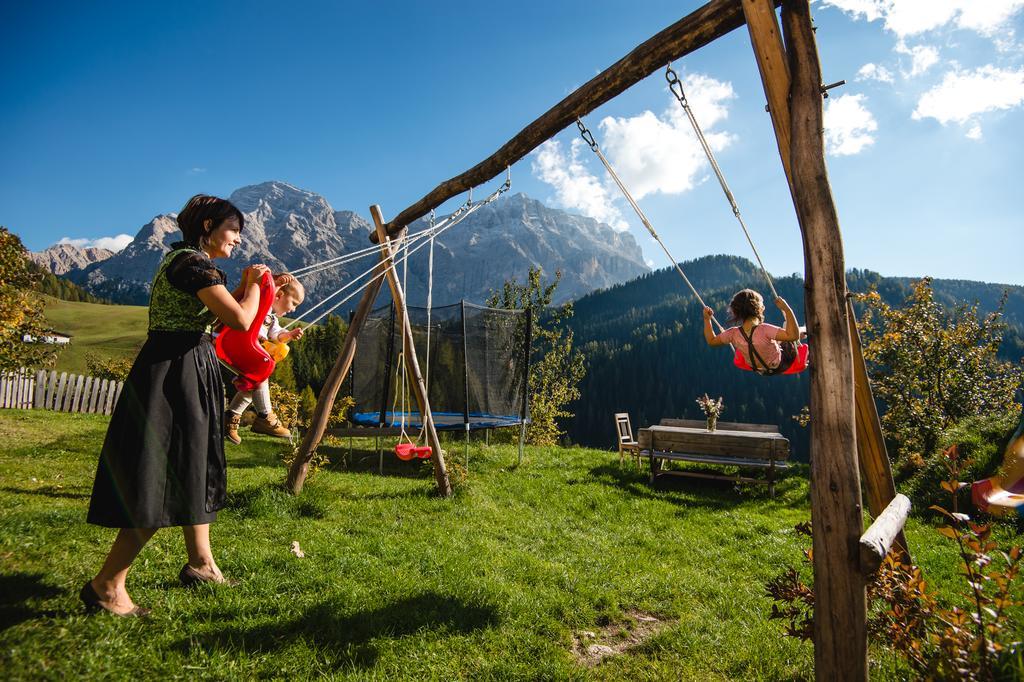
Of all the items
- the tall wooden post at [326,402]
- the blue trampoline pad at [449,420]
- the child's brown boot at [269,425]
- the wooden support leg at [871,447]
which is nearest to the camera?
the wooden support leg at [871,447]

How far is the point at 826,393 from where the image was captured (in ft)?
7.37

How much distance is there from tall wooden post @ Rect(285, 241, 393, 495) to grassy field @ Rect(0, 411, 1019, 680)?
253 millimetres

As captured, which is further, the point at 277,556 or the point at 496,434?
the point at 496,434

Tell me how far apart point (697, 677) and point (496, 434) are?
13564mm

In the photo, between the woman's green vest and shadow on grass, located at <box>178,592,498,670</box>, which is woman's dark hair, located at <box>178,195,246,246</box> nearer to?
the woman's green vest

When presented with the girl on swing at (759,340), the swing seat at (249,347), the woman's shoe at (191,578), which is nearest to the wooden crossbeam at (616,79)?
the girl on swing at (759,340)

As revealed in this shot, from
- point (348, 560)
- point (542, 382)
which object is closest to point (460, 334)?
point (348, 560)

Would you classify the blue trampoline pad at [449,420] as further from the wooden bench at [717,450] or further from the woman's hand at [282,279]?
the woman's hand at [282,279]

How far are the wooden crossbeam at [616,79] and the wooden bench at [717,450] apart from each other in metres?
5.69

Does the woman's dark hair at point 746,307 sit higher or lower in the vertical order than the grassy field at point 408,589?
higher

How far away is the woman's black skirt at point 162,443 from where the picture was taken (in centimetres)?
225

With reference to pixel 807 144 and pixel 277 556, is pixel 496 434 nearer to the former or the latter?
pixel 277 556

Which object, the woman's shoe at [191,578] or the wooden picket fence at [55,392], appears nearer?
the woman's shoe at [191,578]

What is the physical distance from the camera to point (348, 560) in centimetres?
365
